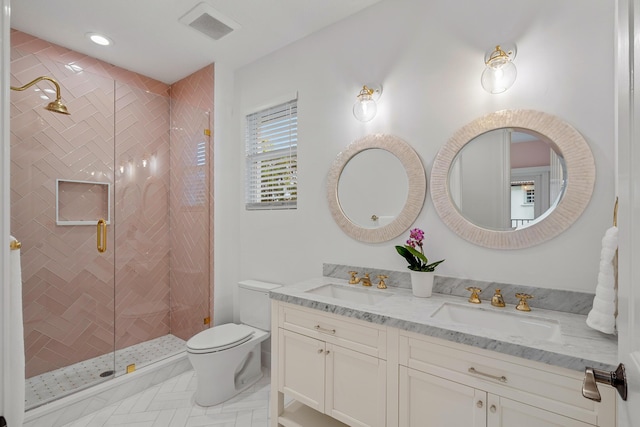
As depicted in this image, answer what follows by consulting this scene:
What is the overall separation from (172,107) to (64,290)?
193 cm

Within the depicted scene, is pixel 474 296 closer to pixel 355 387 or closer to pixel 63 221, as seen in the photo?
pixel 355 387

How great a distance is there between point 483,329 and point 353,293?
2.81ft

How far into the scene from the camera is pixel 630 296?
624 mm

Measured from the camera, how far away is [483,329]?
3.94ft

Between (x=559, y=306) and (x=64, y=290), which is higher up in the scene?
(x=559, y=306)

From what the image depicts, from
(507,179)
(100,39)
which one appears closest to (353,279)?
(507,179)

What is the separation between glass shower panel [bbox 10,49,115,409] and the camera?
219 cm

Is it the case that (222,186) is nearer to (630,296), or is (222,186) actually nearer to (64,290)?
(64,290)

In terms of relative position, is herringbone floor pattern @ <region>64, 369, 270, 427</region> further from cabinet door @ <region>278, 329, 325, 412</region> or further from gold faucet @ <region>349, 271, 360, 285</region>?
gold faucet @ <region>349, 271, 360, 285</region>

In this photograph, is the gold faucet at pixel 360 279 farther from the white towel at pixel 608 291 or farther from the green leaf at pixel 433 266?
the white towel at pixel 608 291

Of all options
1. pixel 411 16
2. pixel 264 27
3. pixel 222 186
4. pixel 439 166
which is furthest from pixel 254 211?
pixel 411 16

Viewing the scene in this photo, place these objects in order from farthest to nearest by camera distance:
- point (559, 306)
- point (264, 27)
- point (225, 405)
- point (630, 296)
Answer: point (264, 27)
point (225, 405)
point (559, 306)
point (630, 296)

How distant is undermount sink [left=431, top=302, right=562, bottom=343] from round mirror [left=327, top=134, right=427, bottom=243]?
1.83ft

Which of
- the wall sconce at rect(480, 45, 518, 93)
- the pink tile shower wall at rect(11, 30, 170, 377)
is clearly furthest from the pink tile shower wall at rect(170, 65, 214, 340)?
the wall sconce at rect(480, 45, 518, 93)
